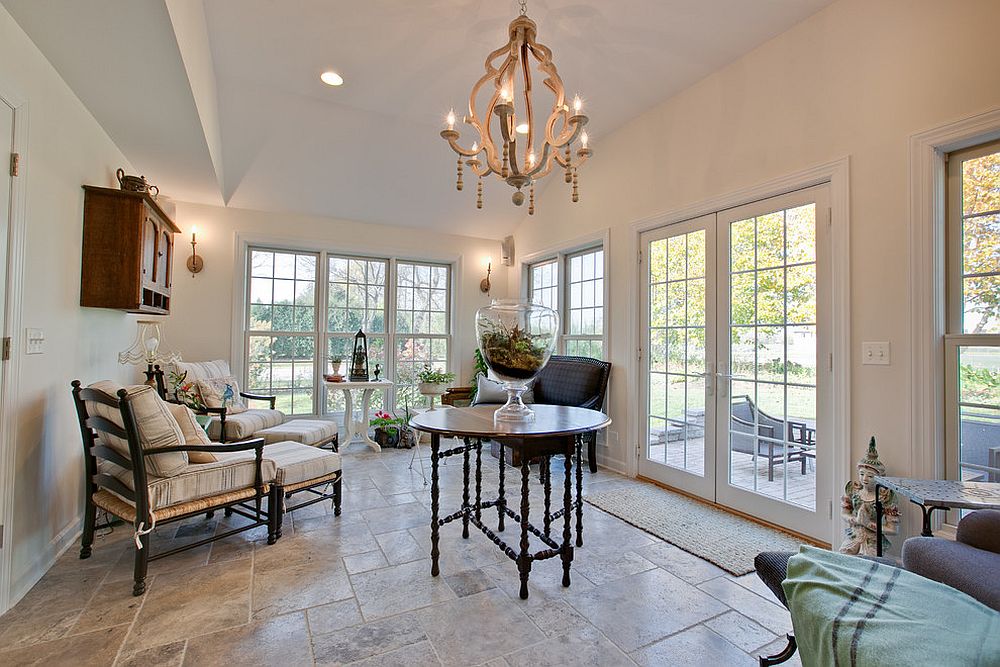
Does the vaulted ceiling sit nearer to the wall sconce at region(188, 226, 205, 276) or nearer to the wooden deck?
the wall sconce at region(188, 226, 205, 276)

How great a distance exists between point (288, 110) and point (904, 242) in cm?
431

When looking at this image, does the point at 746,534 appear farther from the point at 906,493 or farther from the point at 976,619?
the point at 976,619

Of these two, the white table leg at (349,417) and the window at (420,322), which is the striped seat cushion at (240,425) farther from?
the window at (420,322)

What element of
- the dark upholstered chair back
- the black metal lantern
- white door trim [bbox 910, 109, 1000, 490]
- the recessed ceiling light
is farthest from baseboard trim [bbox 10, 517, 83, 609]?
white door trim [bbox 910, 109, 1000, 490]

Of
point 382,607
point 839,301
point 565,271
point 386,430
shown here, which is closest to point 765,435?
point 839,301

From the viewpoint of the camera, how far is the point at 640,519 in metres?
3.03

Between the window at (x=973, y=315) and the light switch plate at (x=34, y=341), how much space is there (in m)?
4.27

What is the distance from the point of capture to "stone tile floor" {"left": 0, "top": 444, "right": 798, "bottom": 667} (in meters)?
1.72

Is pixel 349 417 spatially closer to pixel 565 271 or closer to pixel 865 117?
pixel 565 271

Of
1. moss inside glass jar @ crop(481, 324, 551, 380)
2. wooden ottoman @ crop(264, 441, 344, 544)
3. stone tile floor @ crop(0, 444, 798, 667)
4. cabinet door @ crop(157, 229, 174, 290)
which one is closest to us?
stone tile floor @ crop(0, 444, 798, 667)

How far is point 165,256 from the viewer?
12.2ft

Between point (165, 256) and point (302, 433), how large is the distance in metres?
1.79

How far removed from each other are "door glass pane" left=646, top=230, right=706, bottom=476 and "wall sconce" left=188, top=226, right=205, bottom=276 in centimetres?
426

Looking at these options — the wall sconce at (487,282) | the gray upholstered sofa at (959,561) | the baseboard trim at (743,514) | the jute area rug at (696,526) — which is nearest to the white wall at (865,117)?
the baseboard trim at (743,514)
